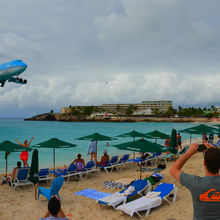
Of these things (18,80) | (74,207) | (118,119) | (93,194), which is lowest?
(118,119)

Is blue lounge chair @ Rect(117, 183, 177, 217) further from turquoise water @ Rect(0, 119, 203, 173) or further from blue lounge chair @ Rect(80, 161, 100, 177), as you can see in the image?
turquoise water @ Rect(0, 119, 203, 173)

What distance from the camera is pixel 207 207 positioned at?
1.99 meters

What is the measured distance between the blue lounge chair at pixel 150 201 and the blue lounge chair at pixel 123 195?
0.89ft

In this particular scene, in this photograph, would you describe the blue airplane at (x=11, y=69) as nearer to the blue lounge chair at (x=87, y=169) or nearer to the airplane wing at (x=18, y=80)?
the airplane wing at (x=18, y=80)

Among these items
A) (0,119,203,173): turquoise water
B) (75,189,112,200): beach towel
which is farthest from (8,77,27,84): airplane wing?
(75,189,112,200): beach towel

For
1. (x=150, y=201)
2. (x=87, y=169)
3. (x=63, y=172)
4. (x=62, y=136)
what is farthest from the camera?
(x=62, y=136)

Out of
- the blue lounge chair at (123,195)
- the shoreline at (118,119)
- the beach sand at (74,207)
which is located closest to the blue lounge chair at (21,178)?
the beach sand at (74,207)

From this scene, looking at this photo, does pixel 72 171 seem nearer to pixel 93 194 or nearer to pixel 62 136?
pixel 93 194

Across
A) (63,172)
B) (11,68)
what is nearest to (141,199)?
(63,172)

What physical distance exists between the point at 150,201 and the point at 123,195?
3.02ft

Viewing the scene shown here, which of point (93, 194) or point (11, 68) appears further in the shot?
point (11, 68)

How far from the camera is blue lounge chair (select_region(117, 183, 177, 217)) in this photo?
5961 millimetres

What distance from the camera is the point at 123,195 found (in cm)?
680

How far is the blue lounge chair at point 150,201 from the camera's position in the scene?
596 centimetres
